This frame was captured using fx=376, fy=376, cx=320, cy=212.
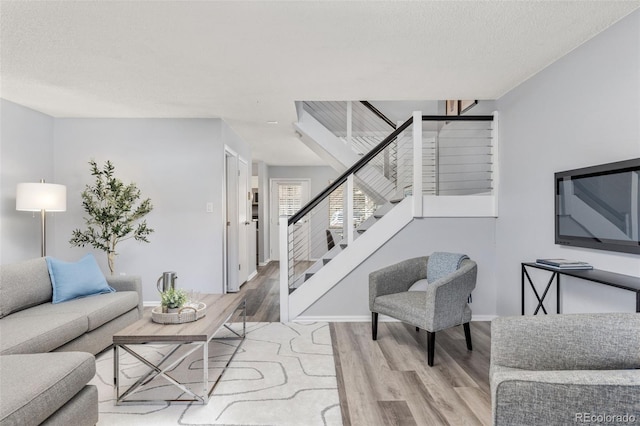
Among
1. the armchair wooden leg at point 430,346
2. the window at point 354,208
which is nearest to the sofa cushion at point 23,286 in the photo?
the armchair wooden leg at point 430,346

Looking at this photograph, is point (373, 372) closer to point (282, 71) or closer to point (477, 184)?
point (282, 71)

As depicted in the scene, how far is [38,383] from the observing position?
160 centimetres

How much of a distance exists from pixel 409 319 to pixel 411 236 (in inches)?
47.3

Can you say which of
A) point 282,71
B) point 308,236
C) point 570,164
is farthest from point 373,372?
point 308,236

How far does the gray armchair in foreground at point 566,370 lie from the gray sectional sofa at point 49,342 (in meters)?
1.76

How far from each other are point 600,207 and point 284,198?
24.7 ft

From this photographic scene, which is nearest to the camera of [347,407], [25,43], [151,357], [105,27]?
[347,407]

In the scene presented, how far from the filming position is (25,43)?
103 inches

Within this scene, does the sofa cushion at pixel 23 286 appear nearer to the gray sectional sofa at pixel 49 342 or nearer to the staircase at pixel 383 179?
the gray sectional sofa at pixel 49 342

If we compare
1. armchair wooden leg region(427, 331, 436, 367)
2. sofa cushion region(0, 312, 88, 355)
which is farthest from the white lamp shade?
armchair wooden leg region(427, 331, 436, 367)

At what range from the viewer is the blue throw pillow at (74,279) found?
307cm

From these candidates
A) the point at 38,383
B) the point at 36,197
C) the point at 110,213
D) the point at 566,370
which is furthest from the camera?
the point at 110,213

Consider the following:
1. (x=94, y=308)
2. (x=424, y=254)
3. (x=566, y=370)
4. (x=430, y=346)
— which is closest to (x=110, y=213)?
(x=94, y=308)

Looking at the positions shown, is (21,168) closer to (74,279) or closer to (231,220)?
(74,279)
